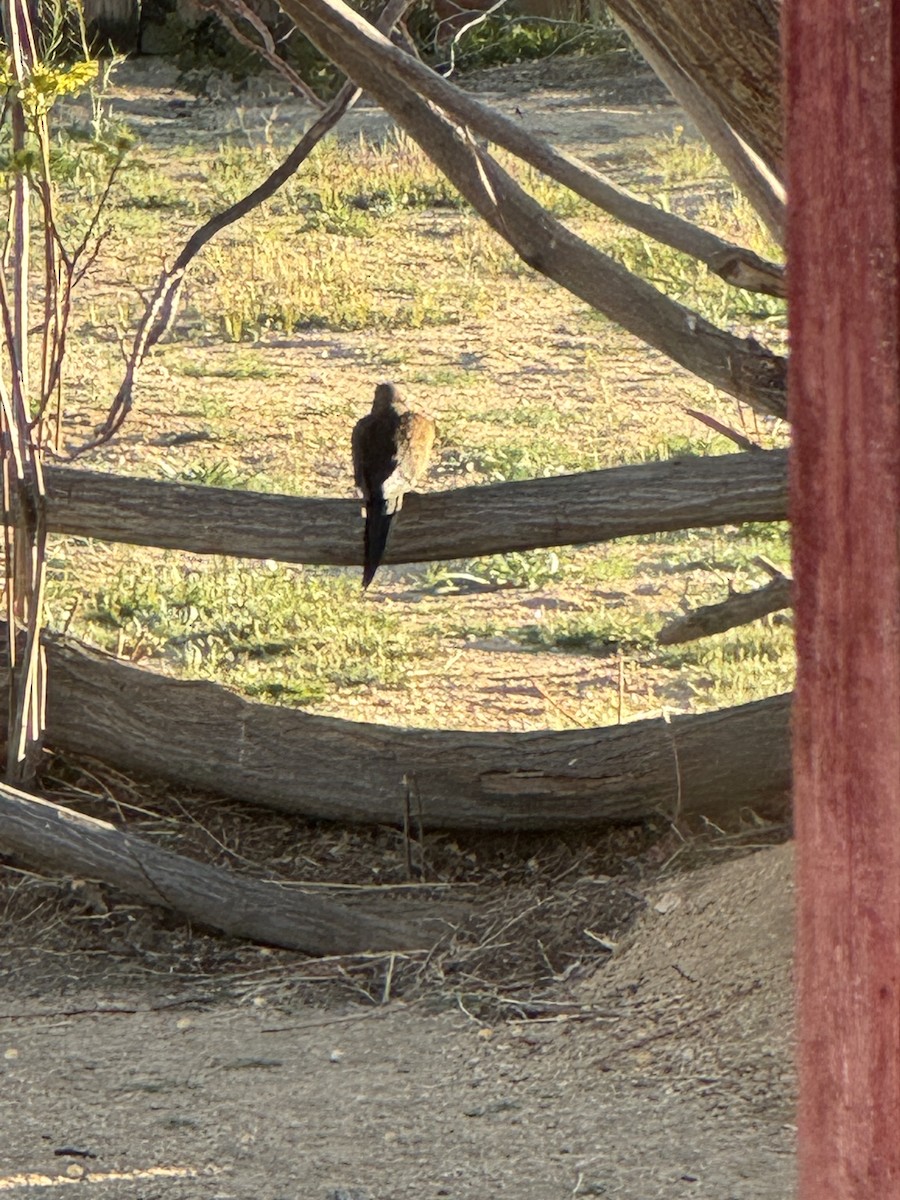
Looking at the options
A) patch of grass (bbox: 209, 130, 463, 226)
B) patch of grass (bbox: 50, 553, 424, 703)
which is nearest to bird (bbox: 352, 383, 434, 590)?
patch of grass (bbox: 50, 553, 424, 703)

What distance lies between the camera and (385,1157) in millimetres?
3121

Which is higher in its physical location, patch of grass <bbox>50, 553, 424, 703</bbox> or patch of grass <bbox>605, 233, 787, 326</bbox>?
patch of grass <bbox>605, 233, 787, 326</bbox>

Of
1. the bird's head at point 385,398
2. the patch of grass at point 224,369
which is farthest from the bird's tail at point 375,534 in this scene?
the patch of grass at point 224,369

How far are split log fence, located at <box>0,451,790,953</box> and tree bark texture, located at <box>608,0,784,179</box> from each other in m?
1.38

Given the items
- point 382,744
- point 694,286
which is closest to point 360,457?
point 382,744

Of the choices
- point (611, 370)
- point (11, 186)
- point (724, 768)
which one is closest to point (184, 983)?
point (724, 768)

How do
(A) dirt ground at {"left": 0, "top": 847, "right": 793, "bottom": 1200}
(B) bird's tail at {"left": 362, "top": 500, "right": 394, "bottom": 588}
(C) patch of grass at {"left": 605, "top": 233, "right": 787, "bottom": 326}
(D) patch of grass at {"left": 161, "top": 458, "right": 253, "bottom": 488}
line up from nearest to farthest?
(A) dirt ground at {"left": 0, "top": 847, "right": 793, "bottom": 1200} < (B) bird's tail at {"left": 362, "top": 500, "right": 394, "bottom": 588} < (D) patch of grass at {"left": 161, "top": 458, "right": 253, "bottom": 488} < (C) patch of grass at {"left": 605, "top": 233, "right": 787, "bottom": 326}

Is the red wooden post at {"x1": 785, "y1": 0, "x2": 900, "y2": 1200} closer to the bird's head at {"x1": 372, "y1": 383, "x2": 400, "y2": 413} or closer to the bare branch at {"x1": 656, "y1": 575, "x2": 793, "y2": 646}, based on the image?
the bare branch at {"x1": 656, "y1": 575, "x2": 793, "y2": 646}

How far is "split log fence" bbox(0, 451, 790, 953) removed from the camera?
4.23 meters

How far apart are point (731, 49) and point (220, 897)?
2553 millimetres

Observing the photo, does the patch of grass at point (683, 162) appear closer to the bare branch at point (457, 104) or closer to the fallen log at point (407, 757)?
the bare branch at point (457, 104)

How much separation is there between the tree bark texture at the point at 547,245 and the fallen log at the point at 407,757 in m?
0.90

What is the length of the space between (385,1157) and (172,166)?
1209 cm

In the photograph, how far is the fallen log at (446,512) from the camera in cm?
414
